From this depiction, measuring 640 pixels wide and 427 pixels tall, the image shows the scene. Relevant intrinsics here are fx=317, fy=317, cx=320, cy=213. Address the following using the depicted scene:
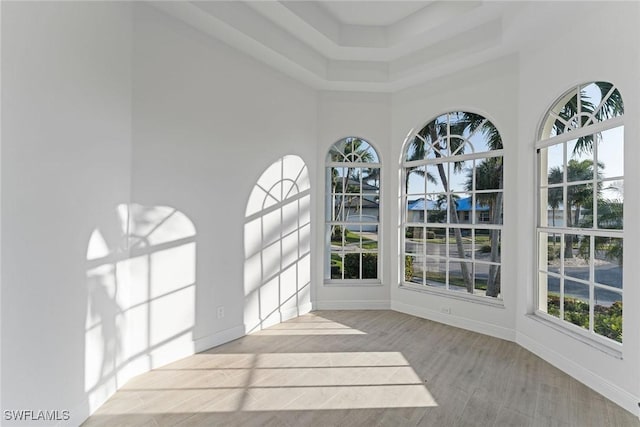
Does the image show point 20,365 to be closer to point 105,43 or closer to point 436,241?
point 105,43

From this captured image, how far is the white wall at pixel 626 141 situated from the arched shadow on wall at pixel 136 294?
3.50 metres

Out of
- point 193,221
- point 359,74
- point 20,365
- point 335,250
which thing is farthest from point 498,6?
point 20,365

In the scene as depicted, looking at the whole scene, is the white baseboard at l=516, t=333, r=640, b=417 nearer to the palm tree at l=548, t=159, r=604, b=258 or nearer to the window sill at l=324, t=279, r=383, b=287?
the palm tree at l=548, t=159, r=604, b=258

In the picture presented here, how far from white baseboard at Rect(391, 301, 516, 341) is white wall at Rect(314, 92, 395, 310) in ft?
0.98

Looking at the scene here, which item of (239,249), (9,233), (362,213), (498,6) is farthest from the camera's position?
(362,213)

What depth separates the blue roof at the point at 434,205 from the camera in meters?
4.01

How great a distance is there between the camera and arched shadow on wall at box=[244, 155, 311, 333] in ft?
12.3

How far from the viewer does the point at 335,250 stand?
15.8 ft

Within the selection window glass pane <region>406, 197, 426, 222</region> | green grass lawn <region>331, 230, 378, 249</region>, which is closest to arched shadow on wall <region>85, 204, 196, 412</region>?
green grass lawn <region>331, 230, 378, 249</region>

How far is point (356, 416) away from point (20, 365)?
6.53 ft

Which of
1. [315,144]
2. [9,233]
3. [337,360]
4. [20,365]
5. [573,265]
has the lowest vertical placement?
[337,360]

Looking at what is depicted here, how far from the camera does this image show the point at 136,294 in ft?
8.90

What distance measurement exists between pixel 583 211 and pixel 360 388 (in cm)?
255

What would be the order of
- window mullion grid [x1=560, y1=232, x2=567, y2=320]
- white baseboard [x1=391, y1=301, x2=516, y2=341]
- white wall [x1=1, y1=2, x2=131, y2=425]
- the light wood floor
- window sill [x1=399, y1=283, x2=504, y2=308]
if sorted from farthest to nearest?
1. window sill [x1=399, y1=283, x2=504, y2=308]
2. white baseboard [x1=391, y1=301, x2=516, y2=341]
3. window mullion grid [x1=560, y1=232, x2=567, y2=320]
4. the light wood floor
5. white wall [x1=1, y1=2, x2=131, y2=425]
